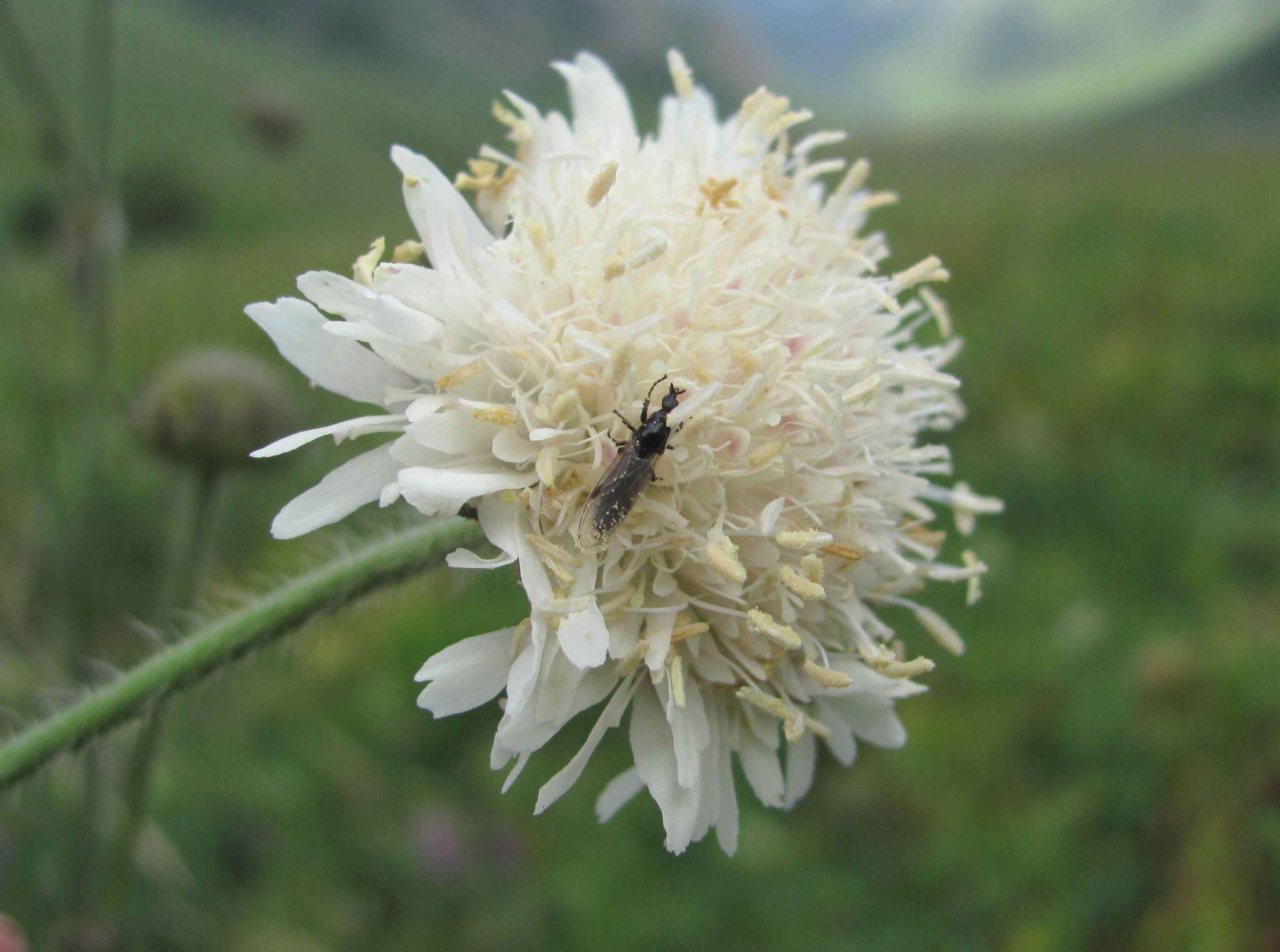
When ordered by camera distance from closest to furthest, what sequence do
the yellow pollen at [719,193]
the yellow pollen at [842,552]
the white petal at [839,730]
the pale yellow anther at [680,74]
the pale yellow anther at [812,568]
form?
the pale yellow anther at [812,568], the yellow pollen at [842,552], the yellow pollen at [719,193], the white petal at [839,730], the pale yellow anther at [680,74]

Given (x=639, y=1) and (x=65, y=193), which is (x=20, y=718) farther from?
(x=639, y=1)

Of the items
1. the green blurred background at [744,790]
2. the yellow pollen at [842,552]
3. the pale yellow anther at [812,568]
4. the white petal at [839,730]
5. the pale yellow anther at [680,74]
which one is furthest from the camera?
the green blurred background at [744,790]

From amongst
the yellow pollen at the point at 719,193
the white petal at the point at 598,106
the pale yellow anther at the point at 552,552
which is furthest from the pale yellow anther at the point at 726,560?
the white petal at the point at 598,106

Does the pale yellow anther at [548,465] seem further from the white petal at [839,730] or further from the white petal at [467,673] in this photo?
the white petal at [839,730]

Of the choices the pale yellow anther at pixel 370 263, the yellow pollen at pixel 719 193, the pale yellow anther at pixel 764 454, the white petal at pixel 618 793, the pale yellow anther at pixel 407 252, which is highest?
the yellow pollen at pixel 719 193

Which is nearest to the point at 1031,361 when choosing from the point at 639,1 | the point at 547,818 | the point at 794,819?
the point at 794,819

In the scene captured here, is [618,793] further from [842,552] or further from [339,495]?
[339,495]
